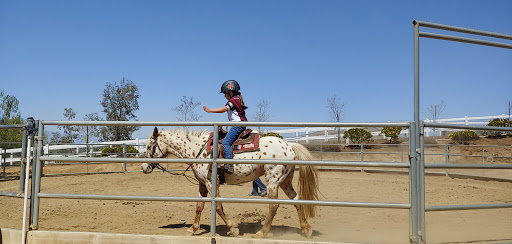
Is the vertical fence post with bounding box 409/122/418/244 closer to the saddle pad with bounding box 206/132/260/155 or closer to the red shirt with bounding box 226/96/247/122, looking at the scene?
the saddle pad with bounding box 206/132/260/155

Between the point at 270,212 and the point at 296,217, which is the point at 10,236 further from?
the point at 296,217

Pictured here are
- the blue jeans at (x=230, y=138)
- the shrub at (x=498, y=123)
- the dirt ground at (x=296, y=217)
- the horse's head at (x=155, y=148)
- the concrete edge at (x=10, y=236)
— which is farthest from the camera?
the shrub at (x=498, y=123)

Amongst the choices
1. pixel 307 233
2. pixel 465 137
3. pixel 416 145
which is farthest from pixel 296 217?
pixel 465 137

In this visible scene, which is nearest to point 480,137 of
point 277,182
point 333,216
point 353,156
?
point 353,156

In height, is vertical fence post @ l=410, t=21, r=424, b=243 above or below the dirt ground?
above

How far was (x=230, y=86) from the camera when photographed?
208 inches

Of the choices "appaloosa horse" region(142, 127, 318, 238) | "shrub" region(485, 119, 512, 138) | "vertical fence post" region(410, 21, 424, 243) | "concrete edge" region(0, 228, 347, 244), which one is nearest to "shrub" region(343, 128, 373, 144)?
"shrub" region(485, 119, 512, 138)

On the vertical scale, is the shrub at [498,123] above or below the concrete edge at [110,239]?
above

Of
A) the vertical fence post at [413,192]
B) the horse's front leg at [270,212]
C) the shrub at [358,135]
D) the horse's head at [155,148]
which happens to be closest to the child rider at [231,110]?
the horse's front leg at [270,212]

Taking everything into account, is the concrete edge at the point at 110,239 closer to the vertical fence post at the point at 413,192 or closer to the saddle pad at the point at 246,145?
the vertical fence post at the point at 413,192

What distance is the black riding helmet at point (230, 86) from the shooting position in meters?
5.29

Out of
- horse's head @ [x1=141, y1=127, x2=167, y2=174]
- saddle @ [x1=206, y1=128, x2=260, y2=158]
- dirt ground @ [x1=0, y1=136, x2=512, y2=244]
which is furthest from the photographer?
horse's head @ [x1=141, y1=127, x2=167, y2=174]

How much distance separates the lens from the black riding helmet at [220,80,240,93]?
208 inches

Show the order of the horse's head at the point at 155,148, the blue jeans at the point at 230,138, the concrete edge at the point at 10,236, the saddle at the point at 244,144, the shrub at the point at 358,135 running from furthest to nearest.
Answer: the shrub at the point at 358,135 < the horse's head at the point at 155,148 < the saddle at the point at 244,144 < the blue jeans at the point at 230,138 < the concrete edge at the point at 10,236
